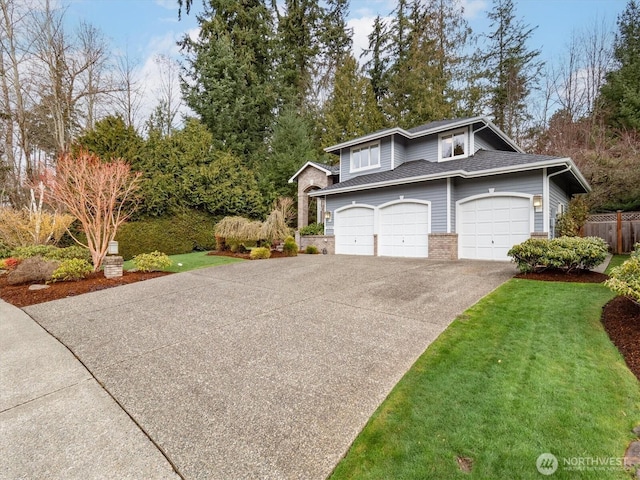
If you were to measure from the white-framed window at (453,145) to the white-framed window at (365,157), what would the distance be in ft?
9.33

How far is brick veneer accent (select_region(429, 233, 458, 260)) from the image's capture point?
10.7m

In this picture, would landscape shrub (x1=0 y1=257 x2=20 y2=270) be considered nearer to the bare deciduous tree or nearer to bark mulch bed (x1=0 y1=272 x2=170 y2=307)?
bark mulch bed (x1=0 y1=272 x2=170 y2=307)

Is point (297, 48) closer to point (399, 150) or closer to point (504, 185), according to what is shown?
point (399, 150)

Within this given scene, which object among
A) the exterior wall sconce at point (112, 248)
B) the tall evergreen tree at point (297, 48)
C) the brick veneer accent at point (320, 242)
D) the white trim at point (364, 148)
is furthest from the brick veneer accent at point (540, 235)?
the tall evergreen tree at point (297, 48)

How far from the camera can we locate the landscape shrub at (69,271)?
788 centimetres

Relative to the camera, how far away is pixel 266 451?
2.16m

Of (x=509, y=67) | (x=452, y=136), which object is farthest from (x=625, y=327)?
(x=509, y=67)

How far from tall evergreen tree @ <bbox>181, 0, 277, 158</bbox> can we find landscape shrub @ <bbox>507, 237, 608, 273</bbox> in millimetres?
19376

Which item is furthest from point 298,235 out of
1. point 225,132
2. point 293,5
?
point 293,5

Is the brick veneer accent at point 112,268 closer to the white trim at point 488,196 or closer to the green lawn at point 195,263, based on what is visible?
the green lawn at point 195,263

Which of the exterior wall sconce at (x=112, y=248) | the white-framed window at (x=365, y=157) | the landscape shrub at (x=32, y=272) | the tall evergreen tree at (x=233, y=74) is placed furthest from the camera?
the tall evergreen tree at (x=233, y=74)

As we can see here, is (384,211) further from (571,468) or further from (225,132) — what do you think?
(225,132)

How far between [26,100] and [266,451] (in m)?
22.8

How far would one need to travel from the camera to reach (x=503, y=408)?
2541mm
